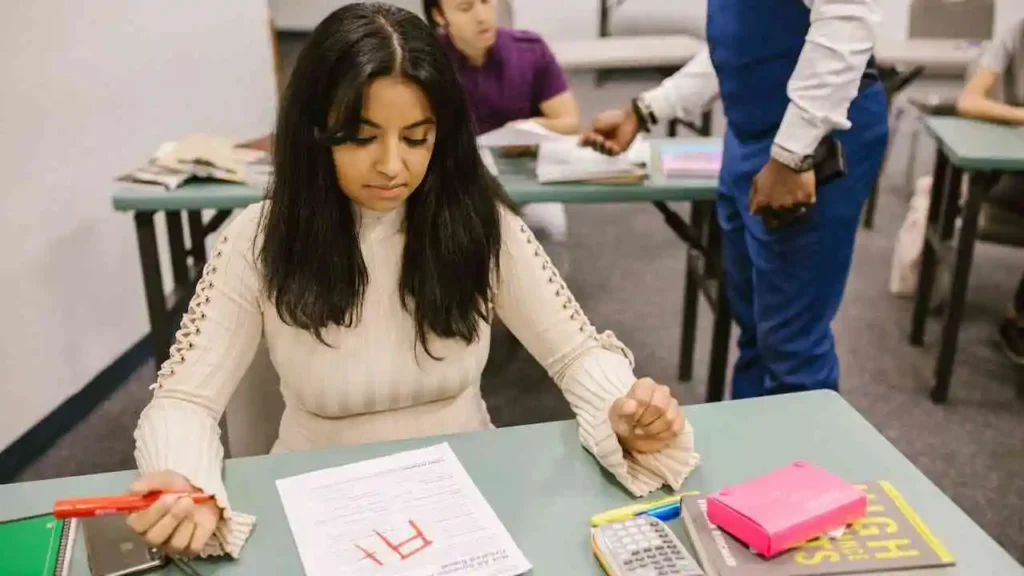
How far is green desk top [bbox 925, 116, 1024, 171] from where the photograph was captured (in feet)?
7.45

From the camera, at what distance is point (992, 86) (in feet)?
9.08

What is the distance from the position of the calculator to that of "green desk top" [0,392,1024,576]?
0.03m

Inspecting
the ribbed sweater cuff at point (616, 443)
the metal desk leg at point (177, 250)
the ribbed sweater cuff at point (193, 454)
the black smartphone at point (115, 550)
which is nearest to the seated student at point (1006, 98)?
the ribbed sweater cuff at point (616, 443)

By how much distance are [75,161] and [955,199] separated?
2.48 m

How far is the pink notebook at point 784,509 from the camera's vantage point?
806 mm

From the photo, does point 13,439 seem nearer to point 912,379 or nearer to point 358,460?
point 358,460

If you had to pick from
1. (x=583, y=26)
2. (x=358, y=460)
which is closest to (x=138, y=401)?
(x=358, y=460)

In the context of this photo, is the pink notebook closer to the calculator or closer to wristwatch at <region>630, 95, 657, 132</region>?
the calculator

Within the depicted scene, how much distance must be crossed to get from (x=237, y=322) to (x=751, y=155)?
103 cm

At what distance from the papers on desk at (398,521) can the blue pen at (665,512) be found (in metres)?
0.14

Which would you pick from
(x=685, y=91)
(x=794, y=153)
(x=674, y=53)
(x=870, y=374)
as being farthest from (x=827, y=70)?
(x=674, y=53)

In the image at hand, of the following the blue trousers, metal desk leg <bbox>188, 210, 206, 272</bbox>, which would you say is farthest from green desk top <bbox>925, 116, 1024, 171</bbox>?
metal desk leg <bbox>188, 210, 206, 272</bbox>

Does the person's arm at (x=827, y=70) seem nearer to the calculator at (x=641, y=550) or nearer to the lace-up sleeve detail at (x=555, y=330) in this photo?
the lace-up sleeve detail at (x=555, y=330)

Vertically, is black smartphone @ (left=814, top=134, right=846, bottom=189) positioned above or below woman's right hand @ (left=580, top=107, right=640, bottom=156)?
above
